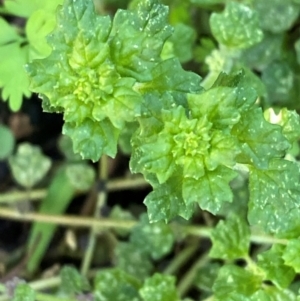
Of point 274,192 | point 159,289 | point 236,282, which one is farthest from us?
point 159,289

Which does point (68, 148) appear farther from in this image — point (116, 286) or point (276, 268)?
point (276, 268)

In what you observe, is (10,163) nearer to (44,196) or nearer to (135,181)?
(44,196)

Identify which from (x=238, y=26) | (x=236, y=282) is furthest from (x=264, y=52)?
(x=236, y=282)

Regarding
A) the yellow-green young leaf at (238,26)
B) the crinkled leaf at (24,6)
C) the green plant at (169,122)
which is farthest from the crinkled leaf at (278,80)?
the crinkled leaf at (24,6)

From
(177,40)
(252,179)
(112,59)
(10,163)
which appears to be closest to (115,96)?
(112,59)

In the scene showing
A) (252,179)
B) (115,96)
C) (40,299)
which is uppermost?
(115,96)

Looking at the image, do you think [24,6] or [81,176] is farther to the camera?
[81,176]
